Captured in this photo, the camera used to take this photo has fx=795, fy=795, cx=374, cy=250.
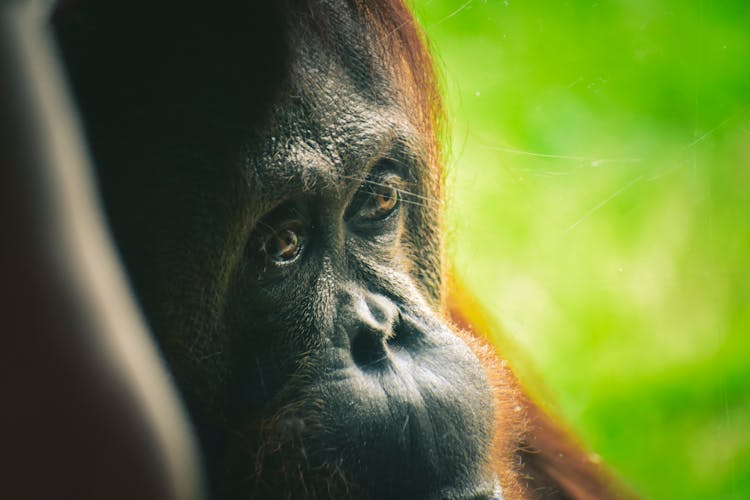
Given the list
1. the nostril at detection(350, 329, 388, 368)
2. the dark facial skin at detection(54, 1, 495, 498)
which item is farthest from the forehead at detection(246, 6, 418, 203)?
the nostril at detection(350, 329, 388, 368)

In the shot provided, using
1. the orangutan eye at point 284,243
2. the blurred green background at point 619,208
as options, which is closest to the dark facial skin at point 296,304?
the orangutan eye at point 284,243

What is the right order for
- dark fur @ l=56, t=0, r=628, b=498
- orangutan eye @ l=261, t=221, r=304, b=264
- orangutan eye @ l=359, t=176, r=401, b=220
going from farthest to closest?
orangutan eye @ l=359, t=176, r=401, b=220 → orangutan eye @ l=261, t=221, r=304, b=264 → dark fur @ l=56, t=0, r=628, b=498

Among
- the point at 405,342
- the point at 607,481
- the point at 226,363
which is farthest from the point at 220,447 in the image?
the point at 607,481

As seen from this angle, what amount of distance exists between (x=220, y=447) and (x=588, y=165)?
67 centimetres

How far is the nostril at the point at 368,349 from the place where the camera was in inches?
41.4

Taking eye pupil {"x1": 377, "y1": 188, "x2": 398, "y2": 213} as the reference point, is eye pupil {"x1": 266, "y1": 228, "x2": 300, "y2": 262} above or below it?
below

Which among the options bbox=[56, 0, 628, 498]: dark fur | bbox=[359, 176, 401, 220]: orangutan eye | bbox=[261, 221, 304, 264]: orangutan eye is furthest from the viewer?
bbox=[359, 176, 401, 220]: orangutan eye

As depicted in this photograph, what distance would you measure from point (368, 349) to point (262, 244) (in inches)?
7.9

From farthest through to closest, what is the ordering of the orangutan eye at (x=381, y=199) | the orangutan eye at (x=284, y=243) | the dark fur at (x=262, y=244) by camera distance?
the orangutan eye at (x=381, y=199), the orangutan eye at (x=284, y=243), the dark fur at (x=262, y=244)

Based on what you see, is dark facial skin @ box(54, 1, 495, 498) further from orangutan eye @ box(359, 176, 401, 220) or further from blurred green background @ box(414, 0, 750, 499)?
blurred green background @ box(414, 0, 750, 499)

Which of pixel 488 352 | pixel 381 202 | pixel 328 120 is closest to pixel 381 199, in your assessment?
pixel 381 202

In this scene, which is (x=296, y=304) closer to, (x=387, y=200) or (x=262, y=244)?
(x=262, y=244)

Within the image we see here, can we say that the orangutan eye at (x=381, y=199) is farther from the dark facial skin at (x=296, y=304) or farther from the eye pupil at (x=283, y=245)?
the eye pupil at (x=283, y=245)

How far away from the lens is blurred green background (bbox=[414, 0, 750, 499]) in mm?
Result: 1138
